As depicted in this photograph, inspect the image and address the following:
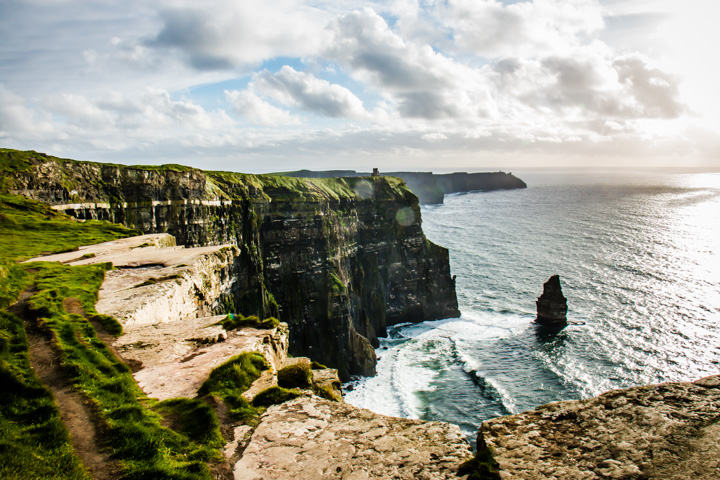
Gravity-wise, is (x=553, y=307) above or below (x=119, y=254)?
below

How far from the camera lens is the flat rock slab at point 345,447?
265 inches

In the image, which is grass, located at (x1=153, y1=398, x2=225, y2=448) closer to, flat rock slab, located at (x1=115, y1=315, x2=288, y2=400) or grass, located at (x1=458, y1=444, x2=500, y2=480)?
flat rock slab, located at (x1=115, y1=315, x2=288, y2=400)

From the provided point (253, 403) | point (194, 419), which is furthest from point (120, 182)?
point (194, 419)

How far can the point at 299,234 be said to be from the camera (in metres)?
58.1

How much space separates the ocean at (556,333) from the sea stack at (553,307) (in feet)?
6.37

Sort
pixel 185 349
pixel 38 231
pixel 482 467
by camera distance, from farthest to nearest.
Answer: pixel 38 231 → pixel 185 349 → pixel 482 467

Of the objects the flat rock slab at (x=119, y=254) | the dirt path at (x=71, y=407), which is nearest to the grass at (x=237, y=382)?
the dirt path at (x=71, y=407)

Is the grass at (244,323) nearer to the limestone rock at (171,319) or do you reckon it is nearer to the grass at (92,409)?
the limestone rock at (171,319)

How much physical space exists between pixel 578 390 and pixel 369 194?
47.8 meters

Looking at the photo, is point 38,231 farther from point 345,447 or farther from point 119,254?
point 345,447

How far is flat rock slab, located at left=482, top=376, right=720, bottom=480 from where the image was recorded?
5641 millimetres

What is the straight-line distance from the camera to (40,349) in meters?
9.34

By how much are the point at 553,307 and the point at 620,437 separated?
64251mm

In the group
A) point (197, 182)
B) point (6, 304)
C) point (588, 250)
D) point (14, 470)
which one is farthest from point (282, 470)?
point (588, 250)
